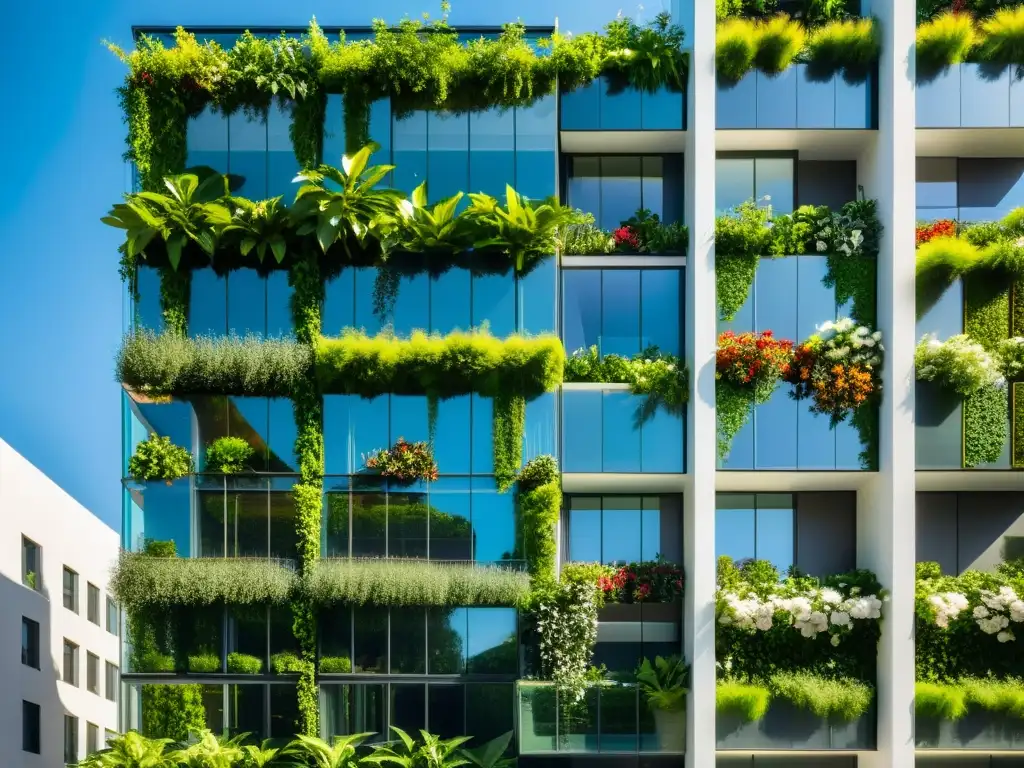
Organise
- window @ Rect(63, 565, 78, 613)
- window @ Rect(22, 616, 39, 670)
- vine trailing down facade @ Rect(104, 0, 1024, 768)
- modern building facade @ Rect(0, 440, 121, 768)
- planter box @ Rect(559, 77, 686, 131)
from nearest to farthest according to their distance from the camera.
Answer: vine trailing down facade @ Rect(104, 0, 1024, 768) < planter box @ Rect(559, 77, 686, 131) < modern building facade @ Rect(0, 440, 121, 768) < window @ Rect(22, 616, 39, 670) < window @ Rect(63, 565, 78, 613)

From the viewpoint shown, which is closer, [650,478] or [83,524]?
[650,478]

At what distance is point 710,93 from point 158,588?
1631 centimetres

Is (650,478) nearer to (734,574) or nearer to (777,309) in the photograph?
(734,574)

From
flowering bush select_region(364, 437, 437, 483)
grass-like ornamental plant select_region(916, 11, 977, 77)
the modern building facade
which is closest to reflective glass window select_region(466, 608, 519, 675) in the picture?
flowering bush select_region(364, 437, 437, 483)

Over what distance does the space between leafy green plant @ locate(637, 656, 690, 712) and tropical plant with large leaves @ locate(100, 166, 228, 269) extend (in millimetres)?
13227

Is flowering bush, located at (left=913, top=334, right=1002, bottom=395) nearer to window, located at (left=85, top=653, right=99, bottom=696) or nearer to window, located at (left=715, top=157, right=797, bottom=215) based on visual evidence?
window, located at (left=715, top=157, right=797, bottom=215)

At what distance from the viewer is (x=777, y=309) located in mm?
21109

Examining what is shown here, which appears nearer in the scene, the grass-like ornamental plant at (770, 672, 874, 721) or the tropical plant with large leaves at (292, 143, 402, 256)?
the grass-like ornamental plant at (770, 672, 874, 721)

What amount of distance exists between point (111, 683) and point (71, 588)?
6198 millimetres

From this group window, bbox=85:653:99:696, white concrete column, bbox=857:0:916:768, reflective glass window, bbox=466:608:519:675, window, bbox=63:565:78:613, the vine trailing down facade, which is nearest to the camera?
white concrete column, bbox=857:0:916:768

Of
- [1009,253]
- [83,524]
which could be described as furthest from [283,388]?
[83,524]

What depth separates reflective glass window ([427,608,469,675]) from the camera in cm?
2058

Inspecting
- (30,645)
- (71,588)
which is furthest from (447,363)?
(71,588)

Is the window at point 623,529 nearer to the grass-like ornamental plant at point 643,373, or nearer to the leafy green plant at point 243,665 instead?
the grass-like ornamental plant at point 643,373
